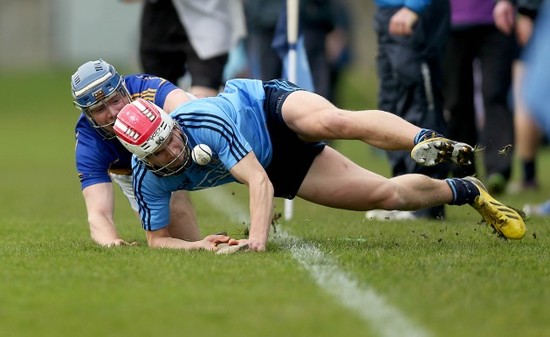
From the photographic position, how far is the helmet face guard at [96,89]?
7.08 m

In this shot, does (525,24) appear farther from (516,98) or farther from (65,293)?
(65,293)

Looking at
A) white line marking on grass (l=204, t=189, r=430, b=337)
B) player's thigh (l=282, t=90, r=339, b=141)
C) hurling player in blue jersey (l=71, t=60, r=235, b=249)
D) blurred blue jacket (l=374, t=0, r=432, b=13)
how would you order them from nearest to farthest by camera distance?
white line marking on grass (l=204, t=189, r=430, b=337) → player's thigh (l=282, t=90, r=339, b=141) → hurling player in blue jersey (l=71, t=60, r=235, b=249) → blurred blue jacket (l=374, t=0, r=432, b=13)

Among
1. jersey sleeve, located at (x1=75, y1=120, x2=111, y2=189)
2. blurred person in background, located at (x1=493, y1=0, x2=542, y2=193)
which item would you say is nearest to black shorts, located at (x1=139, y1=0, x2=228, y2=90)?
blurred person in background, located at (x1=493, y1=0, x2=542, y2=193)

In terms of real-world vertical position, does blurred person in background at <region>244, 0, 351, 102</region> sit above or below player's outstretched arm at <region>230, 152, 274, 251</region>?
below

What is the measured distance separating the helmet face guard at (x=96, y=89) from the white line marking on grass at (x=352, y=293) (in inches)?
51.9

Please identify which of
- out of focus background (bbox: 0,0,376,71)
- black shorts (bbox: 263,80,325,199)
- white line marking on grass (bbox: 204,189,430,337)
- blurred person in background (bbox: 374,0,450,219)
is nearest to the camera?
white line marking on grass (bbox: 204,189,430,337)

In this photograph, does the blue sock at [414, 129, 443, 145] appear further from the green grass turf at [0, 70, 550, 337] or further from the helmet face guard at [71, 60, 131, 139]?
the helmet face guard at [71, 60, 131, 139]

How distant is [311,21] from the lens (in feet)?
39.1

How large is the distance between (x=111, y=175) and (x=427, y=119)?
97.1 inches

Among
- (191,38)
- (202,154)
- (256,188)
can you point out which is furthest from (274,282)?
(191,38)

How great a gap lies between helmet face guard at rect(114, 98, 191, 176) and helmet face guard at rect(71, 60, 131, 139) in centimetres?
63

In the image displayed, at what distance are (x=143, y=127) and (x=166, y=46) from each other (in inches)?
151

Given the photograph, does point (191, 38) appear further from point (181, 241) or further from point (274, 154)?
point (181, 241)

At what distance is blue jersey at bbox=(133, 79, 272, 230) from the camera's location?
21.3ft
